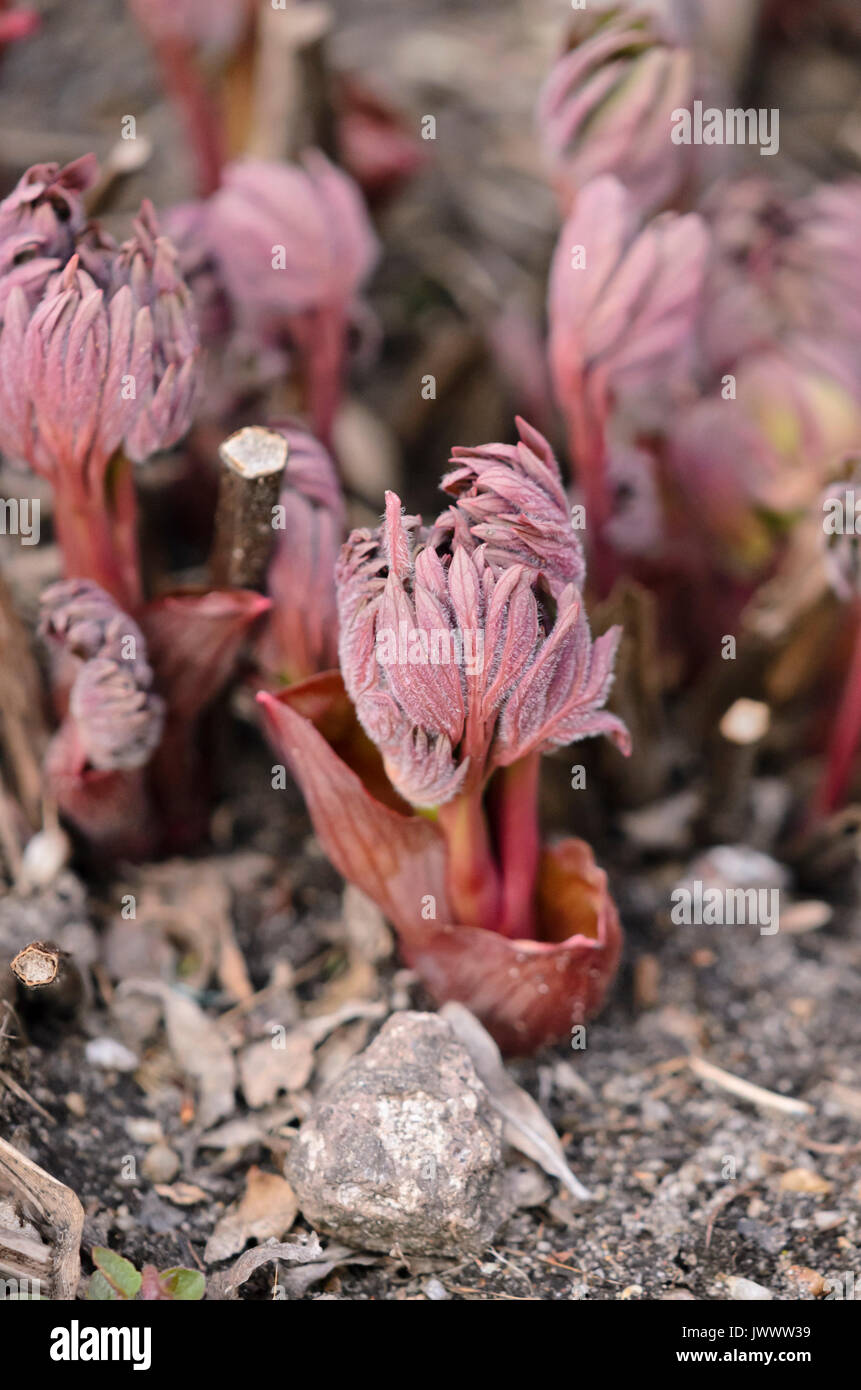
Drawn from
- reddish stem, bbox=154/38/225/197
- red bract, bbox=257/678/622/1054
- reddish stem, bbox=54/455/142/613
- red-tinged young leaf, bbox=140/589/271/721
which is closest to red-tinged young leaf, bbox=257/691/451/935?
red bract, bbox=257/678/622/1054

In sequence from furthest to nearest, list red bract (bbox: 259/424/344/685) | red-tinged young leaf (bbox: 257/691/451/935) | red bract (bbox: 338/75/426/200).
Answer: red bract (bbox: 338/75/426/200), red bract (bbox: 259/424/344/685), red-tinged young leaf (bbox: 257/691/451/935)

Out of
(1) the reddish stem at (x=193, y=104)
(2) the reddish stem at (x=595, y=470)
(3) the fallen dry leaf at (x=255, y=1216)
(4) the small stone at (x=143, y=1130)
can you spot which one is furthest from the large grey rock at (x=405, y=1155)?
(1) the reddish stem at (x=193, y=104)

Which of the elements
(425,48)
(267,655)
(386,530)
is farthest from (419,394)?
(425,48)

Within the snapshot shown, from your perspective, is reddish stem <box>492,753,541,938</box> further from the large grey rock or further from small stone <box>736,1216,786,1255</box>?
small stone <box>736,1216,786,1255</box>

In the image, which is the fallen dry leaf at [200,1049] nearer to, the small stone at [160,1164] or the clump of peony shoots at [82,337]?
the small stone at [160,1164]

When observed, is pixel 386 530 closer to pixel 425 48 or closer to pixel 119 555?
pixel 119 555

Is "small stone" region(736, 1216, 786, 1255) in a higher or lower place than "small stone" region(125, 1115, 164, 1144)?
lower

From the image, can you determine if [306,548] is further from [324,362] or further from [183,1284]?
[183,1284]
